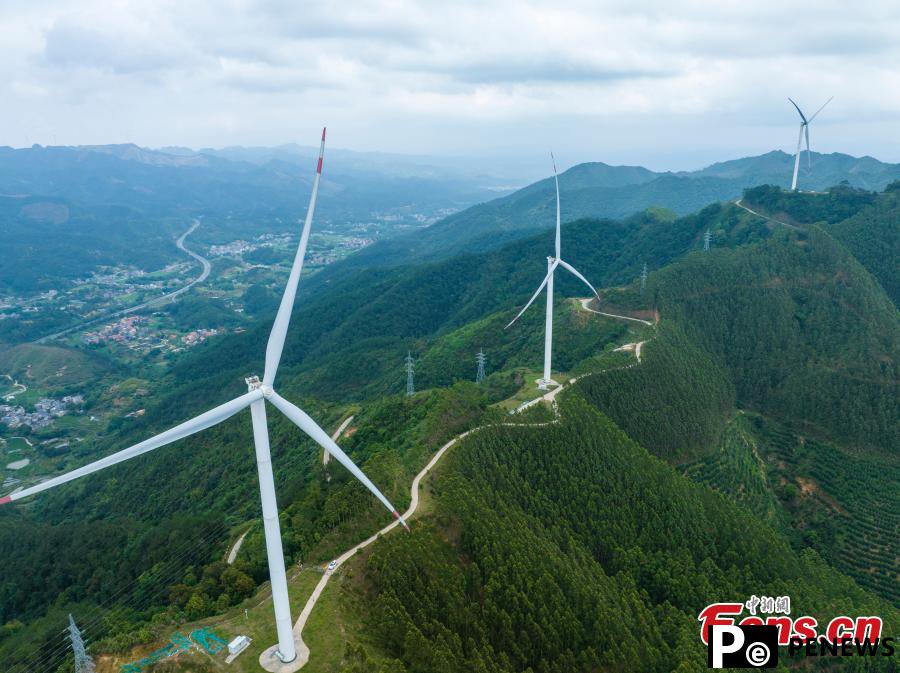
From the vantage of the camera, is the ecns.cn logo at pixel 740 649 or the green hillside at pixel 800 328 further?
A: the green hillside at pixel 800 328

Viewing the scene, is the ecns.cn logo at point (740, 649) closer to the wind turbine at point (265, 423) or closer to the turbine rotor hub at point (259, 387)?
the wind turbine at point (265, 423)

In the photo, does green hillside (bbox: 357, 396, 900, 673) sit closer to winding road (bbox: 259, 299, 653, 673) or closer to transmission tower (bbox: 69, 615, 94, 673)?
winding road (bbox: 259, 299, 653, 673)

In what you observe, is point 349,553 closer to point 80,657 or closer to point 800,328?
point 80,657

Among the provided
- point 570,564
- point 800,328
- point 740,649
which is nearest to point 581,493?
point 570,564

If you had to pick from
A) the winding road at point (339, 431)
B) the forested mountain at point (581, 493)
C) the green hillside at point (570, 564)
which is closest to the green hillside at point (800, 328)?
the forested mountain at point (581, 493)

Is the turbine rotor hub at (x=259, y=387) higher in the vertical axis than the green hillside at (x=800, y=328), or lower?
higher

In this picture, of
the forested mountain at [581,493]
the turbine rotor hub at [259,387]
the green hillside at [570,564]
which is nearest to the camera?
the turbine rotor hub at [259,387]
